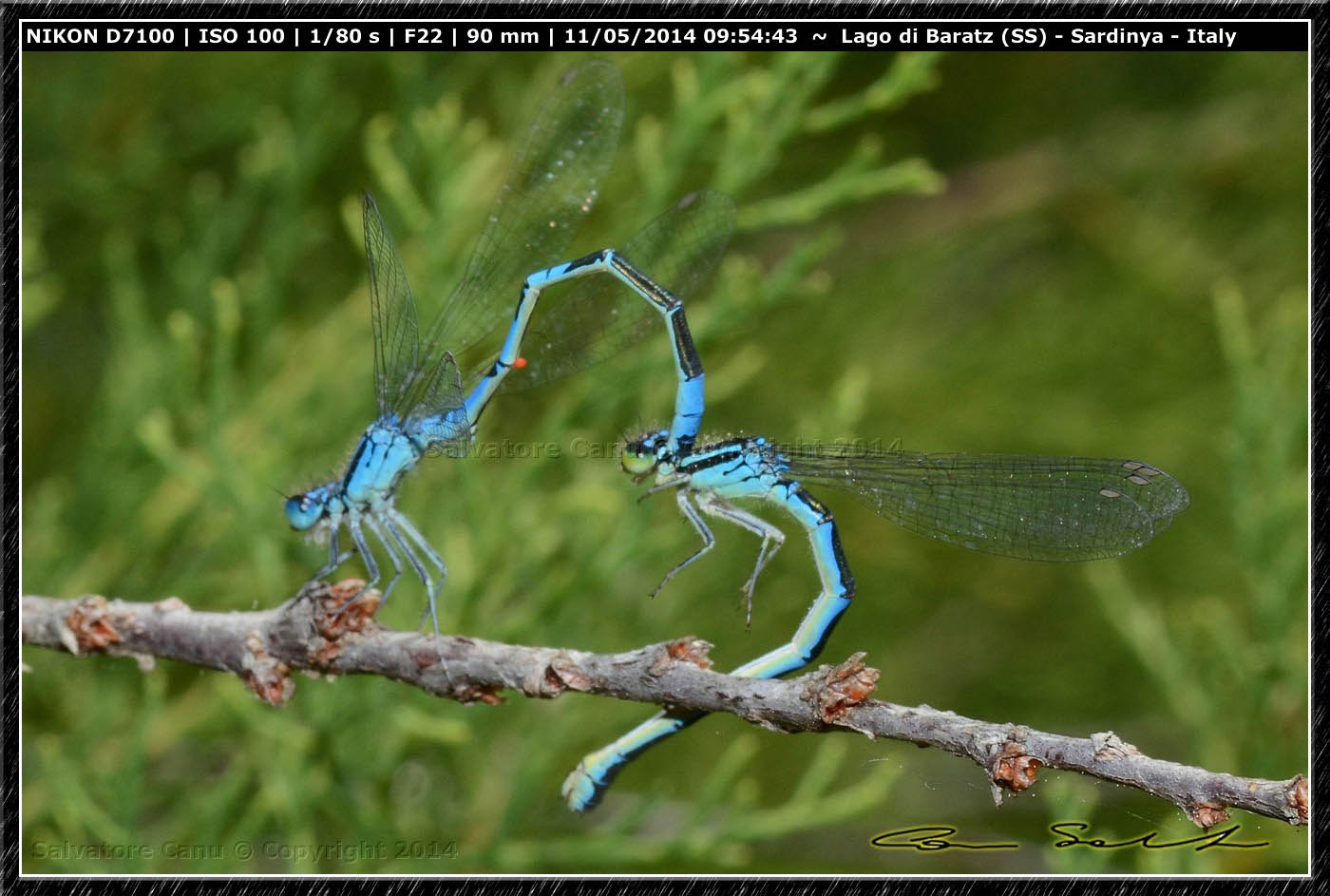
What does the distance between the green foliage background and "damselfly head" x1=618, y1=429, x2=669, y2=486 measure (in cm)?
45

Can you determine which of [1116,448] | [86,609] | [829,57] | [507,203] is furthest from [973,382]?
[86,609]

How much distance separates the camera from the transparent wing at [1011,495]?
9.00 feet

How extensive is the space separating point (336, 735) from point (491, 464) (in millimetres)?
1085

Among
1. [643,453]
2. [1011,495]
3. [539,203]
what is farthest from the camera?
[539,203]

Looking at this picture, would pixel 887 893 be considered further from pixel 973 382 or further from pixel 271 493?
pixel 973 382

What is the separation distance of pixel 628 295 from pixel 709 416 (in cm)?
182

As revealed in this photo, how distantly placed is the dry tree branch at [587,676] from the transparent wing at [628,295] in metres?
1.00

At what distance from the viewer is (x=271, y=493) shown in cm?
354

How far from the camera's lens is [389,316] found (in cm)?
303

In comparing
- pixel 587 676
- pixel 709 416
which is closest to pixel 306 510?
pixel 587 676

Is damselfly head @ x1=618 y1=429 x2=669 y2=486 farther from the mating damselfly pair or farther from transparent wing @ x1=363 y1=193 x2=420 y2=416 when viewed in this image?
transparent wing @ x1=363 y1=193 x2=420 y2=416

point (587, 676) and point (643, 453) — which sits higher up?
point (643, 453)
